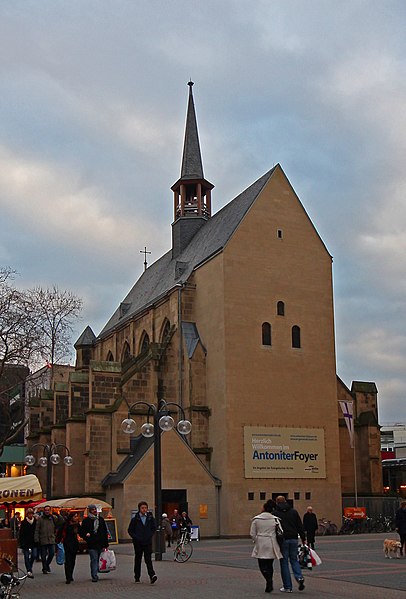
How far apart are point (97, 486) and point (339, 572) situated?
27456 millimetres

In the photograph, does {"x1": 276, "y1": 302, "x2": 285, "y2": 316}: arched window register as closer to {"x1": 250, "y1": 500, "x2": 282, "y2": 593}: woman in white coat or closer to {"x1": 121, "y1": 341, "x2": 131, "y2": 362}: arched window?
{"x1": 121, "y1": 341, "x2": 131, "y2": 362}: arched window

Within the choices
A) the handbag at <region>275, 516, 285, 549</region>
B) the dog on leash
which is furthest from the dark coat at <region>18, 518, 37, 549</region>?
the dog on leash

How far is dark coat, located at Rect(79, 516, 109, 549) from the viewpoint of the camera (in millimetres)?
19234

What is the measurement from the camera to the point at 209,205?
6266cm

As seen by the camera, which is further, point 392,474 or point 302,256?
point 392,474

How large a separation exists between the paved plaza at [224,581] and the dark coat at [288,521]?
1087mm

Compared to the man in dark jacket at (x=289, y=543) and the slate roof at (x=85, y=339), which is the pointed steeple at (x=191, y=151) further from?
the man in dark jacket at (x=289, y=543)

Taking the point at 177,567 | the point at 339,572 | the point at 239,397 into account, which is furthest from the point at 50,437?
the point at 339,572

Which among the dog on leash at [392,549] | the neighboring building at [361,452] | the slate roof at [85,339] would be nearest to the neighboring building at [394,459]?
the neighboring building at [361,452]

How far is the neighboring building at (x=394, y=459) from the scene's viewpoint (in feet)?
274

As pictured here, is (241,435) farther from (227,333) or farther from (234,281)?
(234,281)

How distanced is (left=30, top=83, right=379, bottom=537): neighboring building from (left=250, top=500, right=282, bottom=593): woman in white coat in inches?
1040

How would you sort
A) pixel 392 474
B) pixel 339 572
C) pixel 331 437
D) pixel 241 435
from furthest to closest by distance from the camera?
pixel 392 474, pixel 331 437, pixel 241 435, pixel 339 572

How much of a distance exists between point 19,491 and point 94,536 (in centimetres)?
497
